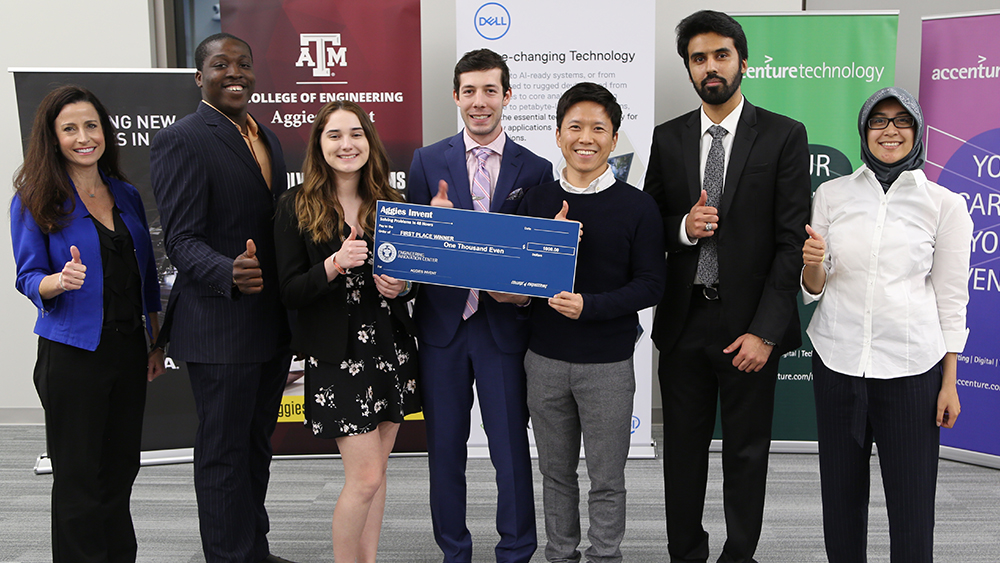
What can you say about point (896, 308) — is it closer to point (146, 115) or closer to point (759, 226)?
point (759, 226)

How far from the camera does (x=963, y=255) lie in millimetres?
2096

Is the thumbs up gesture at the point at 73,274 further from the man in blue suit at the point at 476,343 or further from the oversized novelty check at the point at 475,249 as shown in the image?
the man in blue suit at the point at 476,343

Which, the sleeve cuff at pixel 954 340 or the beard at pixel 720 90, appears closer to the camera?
the sleeve cuff at pixel 954 340

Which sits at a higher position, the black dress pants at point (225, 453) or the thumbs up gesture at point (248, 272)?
the thumbs up gesture at point (248, 272)

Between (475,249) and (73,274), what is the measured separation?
1222mm

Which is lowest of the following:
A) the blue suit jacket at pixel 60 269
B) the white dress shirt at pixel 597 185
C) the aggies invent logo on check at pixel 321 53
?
the blue suit jacket at pixel 60 269

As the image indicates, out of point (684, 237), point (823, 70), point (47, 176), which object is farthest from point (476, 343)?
point (823, 70)

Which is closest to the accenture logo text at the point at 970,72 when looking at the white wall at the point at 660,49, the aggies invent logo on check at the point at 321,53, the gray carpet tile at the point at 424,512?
the white wall at the point at 660,49

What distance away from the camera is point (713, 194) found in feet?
7.72

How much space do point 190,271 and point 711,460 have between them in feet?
9.77

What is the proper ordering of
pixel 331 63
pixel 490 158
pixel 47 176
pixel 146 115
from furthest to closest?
pixel 331 63 → pixel 146 115 → pixel 490 158 → pixel 47 176

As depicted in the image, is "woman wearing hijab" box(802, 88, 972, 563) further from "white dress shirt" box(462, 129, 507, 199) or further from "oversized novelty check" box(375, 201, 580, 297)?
"white dress shirt" box(462, 129, 507, 199)

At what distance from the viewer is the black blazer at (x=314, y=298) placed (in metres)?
2.19

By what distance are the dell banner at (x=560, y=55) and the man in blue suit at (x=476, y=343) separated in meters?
1.41
